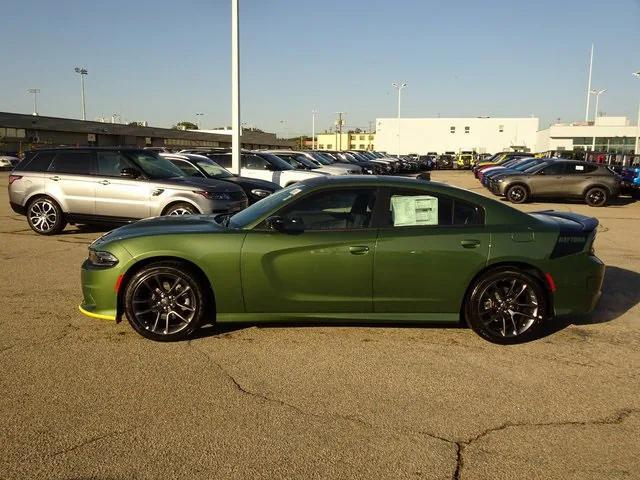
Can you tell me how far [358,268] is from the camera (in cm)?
484

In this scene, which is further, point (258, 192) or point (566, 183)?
point (566, 183)

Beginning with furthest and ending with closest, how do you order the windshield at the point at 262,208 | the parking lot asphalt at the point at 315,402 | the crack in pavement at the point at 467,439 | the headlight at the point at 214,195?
the headlight at the point at 214,195
the windshield at the point at 262,208
the crack in pavement at the point at 467,439
the parking lot asphalt at the point at 315,402

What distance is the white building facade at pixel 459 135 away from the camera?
9175 centimetres

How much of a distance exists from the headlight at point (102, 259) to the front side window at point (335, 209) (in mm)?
1517

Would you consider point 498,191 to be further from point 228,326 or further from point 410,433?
point 410,433

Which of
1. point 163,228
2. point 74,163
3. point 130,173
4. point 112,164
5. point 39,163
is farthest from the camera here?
point 39,163

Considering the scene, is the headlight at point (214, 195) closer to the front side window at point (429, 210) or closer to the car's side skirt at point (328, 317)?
the car's side skirt at point (328, 317)

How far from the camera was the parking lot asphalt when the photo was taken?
3.11m

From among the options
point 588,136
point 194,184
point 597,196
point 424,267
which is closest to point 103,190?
point 194,184

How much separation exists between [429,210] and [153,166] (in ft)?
23.2

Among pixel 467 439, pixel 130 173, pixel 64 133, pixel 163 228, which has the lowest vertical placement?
pixel 467 439

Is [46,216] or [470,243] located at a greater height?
[470,243]

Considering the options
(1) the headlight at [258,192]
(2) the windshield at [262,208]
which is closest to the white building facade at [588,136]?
(1) the headlight at [258,192]

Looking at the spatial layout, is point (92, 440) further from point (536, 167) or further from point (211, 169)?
point (536, 167)
